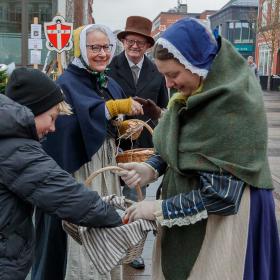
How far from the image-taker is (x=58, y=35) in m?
11.4

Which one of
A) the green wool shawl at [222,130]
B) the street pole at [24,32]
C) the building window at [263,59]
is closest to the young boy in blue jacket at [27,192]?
the green wool shawl at [222,130]

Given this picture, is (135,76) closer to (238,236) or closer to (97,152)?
(97,152)

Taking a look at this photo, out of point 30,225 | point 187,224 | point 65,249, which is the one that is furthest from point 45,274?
point 187,224

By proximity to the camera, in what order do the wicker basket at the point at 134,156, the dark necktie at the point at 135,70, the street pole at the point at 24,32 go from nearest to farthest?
the wicker basket at the point at 134,156 < the dark necktie at the point at 135,70 < the street pole at the point at 24,32

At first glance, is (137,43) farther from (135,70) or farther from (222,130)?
(222,130)

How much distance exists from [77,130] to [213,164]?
4.57ft

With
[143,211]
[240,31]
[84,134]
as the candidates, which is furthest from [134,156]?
[240,31]

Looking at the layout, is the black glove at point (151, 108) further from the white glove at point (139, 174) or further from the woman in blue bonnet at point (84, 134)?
the white glove at point (139, 174)

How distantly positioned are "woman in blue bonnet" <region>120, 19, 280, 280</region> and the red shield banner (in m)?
9.49

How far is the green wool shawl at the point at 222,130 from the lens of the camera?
181 cm

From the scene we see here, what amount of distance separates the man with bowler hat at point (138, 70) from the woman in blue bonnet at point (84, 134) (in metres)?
0.93

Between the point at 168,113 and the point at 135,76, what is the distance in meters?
Answer: 2.37

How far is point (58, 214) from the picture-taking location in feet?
6.56

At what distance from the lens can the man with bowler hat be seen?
427cm
